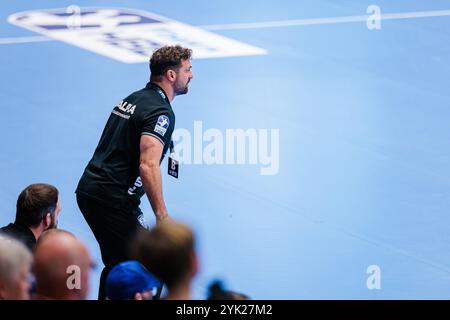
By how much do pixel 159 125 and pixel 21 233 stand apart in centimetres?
73

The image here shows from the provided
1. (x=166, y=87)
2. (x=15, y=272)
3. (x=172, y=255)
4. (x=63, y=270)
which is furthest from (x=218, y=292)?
(x=166, y=87)

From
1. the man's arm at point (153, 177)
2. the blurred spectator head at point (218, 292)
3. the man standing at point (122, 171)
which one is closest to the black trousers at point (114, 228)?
the man standing at point (122, 171)

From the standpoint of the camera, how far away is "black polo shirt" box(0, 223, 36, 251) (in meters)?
3.25

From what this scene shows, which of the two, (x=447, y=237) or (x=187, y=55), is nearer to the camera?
(x=187, y=55)

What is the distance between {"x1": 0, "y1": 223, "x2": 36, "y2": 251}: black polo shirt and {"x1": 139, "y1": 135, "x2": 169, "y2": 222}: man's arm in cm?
50

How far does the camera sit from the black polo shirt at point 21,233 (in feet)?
10.6

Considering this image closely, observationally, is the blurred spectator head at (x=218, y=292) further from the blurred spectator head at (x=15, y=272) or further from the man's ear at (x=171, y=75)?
the man's ear at (x=171, y=75)

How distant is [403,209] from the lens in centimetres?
434

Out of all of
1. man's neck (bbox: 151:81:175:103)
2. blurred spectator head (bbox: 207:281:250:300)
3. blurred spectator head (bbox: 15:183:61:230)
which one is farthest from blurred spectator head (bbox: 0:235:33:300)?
man's neck (bbox: 151:81:175:103)

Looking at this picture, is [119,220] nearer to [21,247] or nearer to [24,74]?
[21,247]

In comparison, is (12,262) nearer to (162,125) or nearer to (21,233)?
(21,233)

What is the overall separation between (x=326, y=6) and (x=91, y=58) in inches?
54.5

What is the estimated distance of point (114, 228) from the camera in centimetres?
361

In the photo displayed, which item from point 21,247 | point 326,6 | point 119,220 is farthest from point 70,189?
point 21,247
